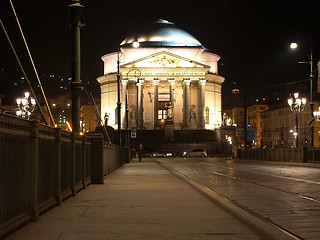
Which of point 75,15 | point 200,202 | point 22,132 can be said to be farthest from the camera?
point 75,15

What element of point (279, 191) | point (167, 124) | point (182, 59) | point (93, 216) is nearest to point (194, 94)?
point (182, 59)

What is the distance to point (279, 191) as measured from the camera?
1647cm

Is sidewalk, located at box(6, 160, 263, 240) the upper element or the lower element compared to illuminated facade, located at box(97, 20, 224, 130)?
lower

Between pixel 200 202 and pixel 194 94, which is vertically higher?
pixel 194 94

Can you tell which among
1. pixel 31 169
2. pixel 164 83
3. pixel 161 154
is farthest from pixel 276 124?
pixel 31 169

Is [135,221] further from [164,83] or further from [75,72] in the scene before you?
[164,83]

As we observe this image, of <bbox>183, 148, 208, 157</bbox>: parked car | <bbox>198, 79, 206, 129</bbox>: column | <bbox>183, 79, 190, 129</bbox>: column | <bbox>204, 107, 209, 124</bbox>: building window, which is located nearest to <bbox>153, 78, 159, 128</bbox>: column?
<bbox>183, 79, 190, 129</bbox>: column

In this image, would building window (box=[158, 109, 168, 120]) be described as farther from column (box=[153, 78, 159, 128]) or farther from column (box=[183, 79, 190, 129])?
column (box=[183, 79, 190, 129])

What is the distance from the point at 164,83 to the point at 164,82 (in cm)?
22

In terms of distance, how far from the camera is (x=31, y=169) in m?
8.98

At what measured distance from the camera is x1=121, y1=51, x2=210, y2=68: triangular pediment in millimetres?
97812

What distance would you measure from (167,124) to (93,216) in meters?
80.4

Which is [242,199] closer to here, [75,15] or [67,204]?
[67,204]

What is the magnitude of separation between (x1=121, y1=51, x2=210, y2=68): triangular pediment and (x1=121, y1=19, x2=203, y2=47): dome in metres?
9.69
